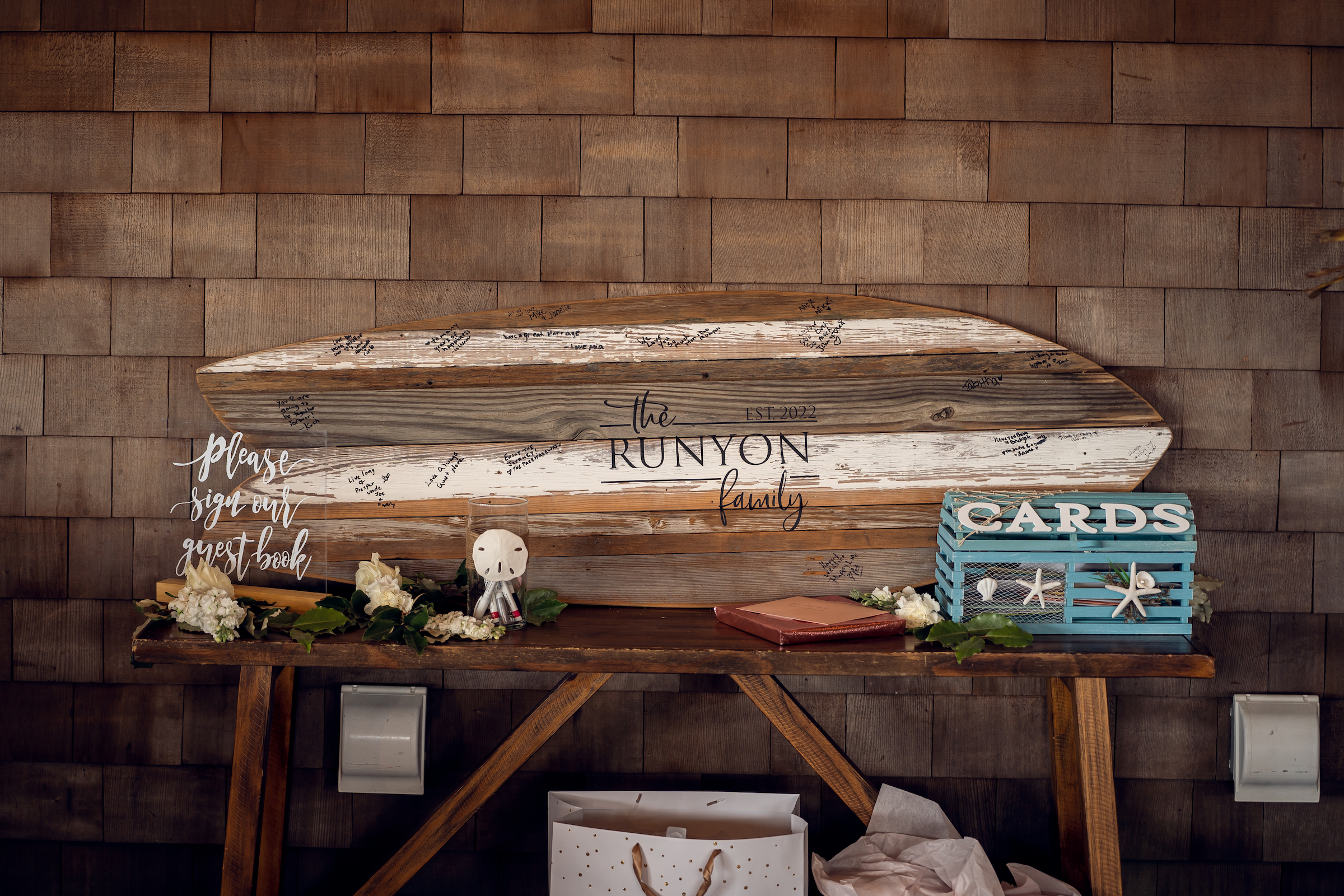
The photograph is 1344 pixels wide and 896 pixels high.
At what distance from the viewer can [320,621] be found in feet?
4.53

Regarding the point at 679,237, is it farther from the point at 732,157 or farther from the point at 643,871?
the point at 643,871

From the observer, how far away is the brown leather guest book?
4.56ft

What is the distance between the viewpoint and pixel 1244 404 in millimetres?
1702

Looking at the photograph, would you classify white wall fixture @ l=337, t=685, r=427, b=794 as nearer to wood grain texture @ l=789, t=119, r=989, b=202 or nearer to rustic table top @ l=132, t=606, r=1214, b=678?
rustic table top @ l=132, t=606, r=1214, b=678

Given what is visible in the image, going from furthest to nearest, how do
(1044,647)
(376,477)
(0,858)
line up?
(0,858), (376,477), (1044,647)

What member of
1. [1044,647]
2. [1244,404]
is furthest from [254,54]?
[1244,404]

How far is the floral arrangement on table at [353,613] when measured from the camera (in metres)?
1.37

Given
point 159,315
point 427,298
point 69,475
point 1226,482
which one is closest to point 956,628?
point 1226,482

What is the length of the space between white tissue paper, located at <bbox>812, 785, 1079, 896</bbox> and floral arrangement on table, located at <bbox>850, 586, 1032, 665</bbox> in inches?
13.8

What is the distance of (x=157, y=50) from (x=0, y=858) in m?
1.80

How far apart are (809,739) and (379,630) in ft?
2.56

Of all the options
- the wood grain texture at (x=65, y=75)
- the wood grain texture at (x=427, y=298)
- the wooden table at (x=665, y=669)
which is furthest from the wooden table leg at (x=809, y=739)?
the wood grain texture at (x=65, y=75)

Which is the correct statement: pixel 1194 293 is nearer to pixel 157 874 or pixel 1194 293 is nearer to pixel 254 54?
pixel 254 54

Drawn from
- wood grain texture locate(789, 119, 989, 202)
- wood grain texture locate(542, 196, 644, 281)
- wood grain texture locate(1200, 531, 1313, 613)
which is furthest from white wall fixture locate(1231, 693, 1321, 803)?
wood grain texture locate(542, 196, 644, 281)
